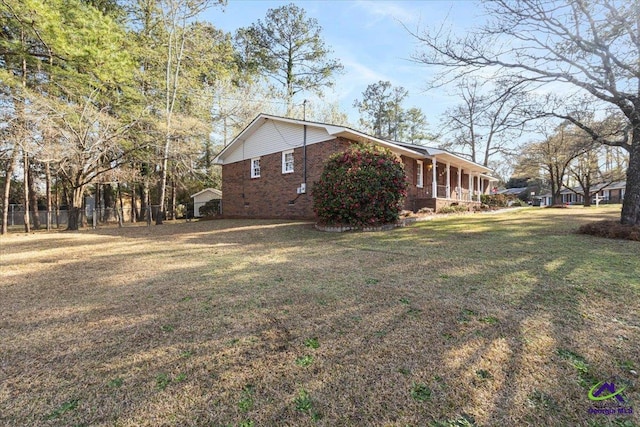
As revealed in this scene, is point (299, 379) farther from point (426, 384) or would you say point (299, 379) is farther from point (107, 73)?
point (107, 73)

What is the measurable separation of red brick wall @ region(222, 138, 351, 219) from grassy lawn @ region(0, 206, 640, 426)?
336 inches

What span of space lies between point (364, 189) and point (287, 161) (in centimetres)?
660

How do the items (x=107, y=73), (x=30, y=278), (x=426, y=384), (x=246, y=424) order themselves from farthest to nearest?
(x=107, y=73) < (x=30, y=278) < (x=426, y=384) < (x=246, y=424)

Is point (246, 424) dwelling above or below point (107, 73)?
below

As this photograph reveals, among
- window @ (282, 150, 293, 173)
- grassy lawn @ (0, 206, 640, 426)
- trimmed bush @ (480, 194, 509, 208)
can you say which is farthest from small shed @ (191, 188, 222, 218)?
grassy lawn @ (0, 206, 640, 426)

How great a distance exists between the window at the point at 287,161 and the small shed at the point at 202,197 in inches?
503

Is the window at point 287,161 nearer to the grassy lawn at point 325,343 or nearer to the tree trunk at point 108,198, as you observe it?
the grassy lawn at point 325,343

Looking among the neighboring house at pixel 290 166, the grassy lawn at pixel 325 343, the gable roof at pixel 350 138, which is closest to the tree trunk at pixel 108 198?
the gable roof at pixel 350 138

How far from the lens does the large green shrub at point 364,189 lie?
9562mm

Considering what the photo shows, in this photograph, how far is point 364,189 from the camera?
9.52 m

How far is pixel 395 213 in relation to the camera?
9.91 metres

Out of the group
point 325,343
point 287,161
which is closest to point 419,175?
point 287,161

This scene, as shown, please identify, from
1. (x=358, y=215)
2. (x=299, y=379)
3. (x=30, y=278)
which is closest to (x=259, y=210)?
(x=358, y=215)

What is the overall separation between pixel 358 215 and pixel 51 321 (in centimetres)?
762
